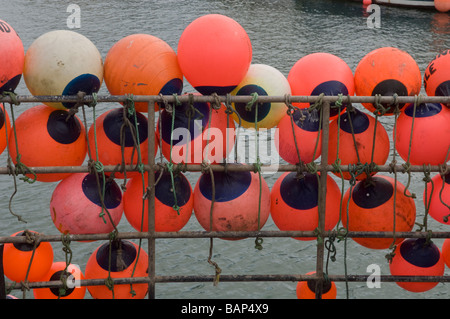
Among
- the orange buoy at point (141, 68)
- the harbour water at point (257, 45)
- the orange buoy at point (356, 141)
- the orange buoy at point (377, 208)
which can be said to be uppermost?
the orange buoy at point (141, 68)

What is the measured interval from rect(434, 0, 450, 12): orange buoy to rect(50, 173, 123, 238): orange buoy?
22.9 m

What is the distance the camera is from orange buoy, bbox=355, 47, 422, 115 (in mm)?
4832

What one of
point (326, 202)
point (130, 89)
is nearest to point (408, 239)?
point (326, 202)

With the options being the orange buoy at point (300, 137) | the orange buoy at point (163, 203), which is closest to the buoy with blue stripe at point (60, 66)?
the orange buoy at point (163, 203)

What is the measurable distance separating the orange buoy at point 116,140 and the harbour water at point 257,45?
364cm

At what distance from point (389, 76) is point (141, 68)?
199 cm

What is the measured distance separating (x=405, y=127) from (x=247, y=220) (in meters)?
1.50

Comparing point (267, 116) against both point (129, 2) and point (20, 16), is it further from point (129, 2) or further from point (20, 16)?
point (129, 2)

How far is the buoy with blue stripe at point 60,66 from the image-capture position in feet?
14.7

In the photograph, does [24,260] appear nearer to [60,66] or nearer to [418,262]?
[60,66]

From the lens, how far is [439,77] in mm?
4949

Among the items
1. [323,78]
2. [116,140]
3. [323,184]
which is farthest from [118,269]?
[323,78]

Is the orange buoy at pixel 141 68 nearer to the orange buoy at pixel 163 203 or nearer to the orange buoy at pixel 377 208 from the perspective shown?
the orange buoy at pixel 163 203

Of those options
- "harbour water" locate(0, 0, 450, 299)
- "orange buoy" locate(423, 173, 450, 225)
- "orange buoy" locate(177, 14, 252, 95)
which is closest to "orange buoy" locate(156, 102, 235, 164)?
"orange buoy" locate(177, 14, 252, 95)
